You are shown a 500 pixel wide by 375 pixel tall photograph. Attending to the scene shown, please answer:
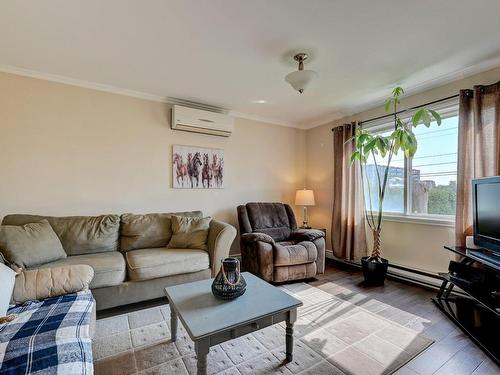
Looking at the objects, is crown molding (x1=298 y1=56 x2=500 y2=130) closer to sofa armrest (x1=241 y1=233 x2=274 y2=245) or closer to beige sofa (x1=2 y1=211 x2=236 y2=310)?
sofa armrest (x1=241 y1=233 x2=274 y2=245)

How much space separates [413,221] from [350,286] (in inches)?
44.9

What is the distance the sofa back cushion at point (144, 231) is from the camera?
9.02ft

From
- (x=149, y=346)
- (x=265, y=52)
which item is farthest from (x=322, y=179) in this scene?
(x=149, y=346)

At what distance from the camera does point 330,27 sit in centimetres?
189

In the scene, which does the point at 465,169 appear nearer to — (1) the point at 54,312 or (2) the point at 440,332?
(2) the point at 440,332

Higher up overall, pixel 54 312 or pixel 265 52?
pixel 265 52

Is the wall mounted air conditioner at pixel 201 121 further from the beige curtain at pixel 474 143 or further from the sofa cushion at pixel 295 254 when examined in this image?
the beige curtain at pixel 474 143

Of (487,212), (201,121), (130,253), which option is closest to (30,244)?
(130,253)

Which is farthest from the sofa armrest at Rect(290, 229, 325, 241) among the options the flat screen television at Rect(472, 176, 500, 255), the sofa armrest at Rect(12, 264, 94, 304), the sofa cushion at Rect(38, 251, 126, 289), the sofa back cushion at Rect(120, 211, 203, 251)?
the sofa armrest at Rect(12, 264, 94, 304)

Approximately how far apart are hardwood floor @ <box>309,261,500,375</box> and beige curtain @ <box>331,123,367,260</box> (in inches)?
13.9

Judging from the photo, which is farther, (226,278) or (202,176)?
(202,176)

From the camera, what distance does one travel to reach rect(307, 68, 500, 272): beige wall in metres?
2.73

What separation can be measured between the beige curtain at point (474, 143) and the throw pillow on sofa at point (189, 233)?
272 cm

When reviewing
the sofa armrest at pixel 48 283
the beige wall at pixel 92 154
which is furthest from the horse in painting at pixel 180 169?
Result: the sofa armrest at pixel 48 283
